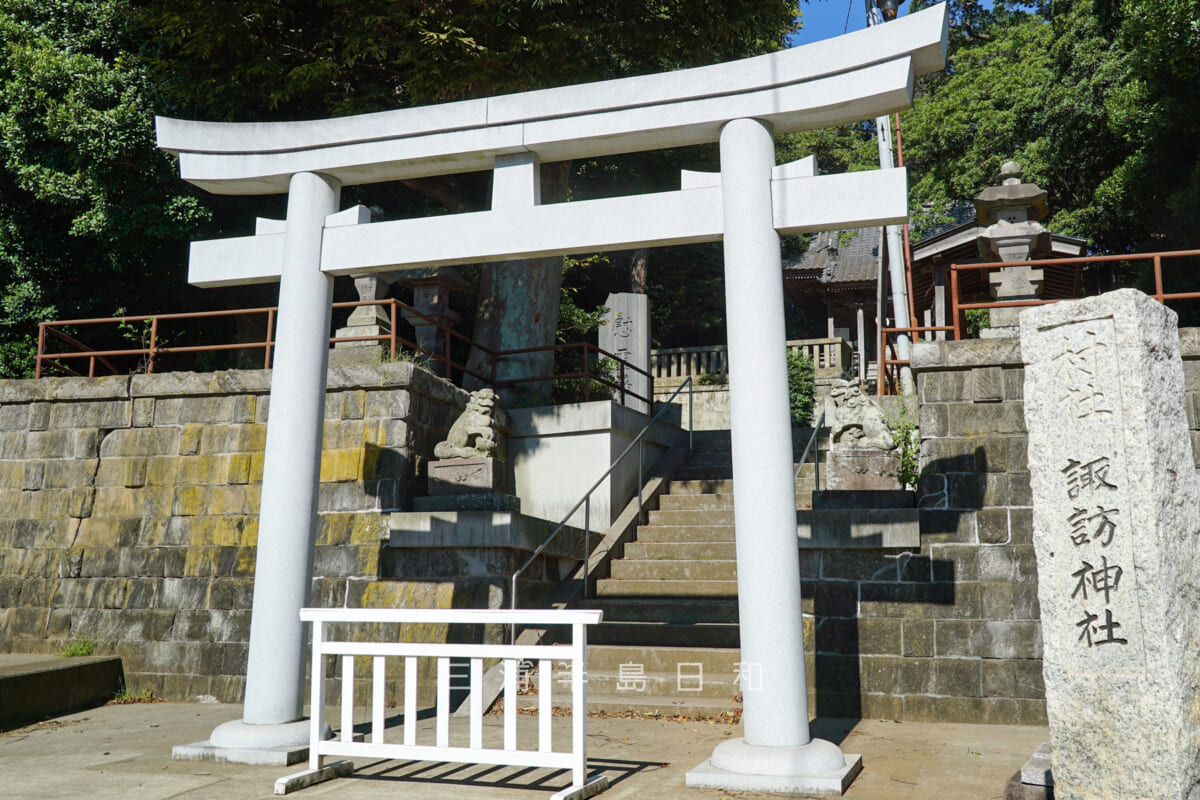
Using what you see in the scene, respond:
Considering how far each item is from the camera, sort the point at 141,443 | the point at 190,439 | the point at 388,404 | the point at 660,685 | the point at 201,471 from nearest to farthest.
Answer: the point at 660,685, the point at 388,404, the point at 201,471, the point at 190,439, the point at 141,443

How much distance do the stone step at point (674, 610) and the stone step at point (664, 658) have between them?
23.2 inches

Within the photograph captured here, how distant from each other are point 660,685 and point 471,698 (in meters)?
3.15

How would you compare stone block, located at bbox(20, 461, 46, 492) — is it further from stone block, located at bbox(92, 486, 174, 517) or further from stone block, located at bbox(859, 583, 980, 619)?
stone block, located at bbox(859, 583, 980, 619)

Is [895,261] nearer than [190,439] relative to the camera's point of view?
No

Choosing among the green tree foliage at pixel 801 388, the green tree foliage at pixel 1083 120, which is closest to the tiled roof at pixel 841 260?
the green tree foliage at pixel 1083 120

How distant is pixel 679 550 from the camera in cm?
981

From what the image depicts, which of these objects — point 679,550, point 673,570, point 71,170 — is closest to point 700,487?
point 679,550

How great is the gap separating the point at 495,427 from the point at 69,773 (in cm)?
569

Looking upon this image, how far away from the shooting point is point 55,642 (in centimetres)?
904

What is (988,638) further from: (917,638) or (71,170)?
(71,170)

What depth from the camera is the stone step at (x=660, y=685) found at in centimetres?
730

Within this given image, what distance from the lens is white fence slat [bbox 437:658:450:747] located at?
15.7ft

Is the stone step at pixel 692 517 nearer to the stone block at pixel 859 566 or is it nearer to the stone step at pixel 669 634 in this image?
the stone step at pixel 669 634

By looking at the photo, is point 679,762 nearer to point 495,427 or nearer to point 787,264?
point 495,427
